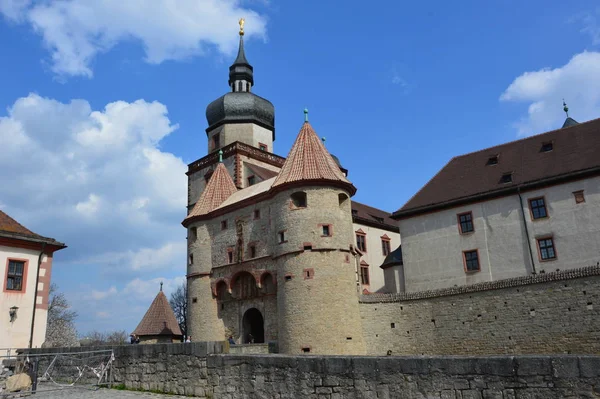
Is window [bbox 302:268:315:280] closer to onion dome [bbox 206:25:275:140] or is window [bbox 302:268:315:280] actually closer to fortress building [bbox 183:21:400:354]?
fortress building [bbox 183:21:400:354]

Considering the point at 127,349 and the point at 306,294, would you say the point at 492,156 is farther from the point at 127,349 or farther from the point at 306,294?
the point at 127,349

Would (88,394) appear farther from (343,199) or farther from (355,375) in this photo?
(343,199)

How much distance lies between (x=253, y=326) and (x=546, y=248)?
55.5 feet

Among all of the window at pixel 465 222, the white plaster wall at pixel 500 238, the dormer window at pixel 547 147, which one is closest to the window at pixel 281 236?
the white plaster wall at pixel 500 238

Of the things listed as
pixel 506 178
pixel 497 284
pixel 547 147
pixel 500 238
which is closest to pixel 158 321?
pixel 500 238

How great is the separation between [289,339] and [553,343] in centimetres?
1182

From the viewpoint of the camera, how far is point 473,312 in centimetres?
2319

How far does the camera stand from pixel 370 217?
4288 centimetres

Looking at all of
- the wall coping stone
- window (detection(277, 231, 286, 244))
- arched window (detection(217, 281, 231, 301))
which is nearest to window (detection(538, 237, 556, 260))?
the wall coping stone

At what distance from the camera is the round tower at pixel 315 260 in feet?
81.1

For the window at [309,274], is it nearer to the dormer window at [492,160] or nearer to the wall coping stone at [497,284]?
the wall coping stone at [497,284]

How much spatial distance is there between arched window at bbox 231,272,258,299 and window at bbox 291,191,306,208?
17.9 ft

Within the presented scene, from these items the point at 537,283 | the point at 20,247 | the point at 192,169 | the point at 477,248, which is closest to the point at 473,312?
the point at 537,283

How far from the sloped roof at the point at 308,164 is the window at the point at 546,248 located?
10.0 m
